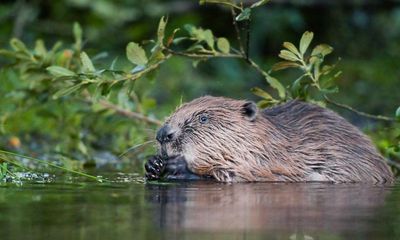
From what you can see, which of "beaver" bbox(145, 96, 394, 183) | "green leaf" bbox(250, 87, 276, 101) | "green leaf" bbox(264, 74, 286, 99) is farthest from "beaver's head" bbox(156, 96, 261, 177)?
"green leaf" bbox(264, 74, 286, 99)

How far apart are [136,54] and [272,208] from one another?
2.01 metres

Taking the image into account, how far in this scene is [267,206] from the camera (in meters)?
4.62

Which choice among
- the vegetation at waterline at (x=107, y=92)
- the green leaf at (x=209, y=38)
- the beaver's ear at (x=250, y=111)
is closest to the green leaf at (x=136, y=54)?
the vegetation at waterline at (x=107, y=92)

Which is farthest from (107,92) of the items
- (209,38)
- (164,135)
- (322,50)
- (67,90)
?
(322,50)

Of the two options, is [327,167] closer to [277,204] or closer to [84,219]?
[277,204]

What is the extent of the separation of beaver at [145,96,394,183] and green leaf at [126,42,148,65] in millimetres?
383

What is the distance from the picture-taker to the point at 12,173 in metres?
5.77

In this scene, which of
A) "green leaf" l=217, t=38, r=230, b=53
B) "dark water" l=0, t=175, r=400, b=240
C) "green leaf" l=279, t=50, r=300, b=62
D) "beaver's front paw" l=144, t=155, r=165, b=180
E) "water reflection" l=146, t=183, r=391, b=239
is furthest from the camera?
"green leaf" l=217, t=38, r=230, b=53

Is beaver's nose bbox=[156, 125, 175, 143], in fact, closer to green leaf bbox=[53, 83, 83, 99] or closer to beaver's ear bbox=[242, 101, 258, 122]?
beaver's ear bbox=[242, 101, 258, 122]

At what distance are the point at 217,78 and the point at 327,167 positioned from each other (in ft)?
19.5

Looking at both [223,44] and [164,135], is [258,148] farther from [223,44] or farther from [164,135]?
[223,44]

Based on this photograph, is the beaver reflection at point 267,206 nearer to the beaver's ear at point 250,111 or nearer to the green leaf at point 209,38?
the beaver's ear at point 250,111

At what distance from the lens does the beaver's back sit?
602 cm

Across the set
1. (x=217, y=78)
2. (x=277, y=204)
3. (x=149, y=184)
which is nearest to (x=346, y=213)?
(x=277, y=204)
